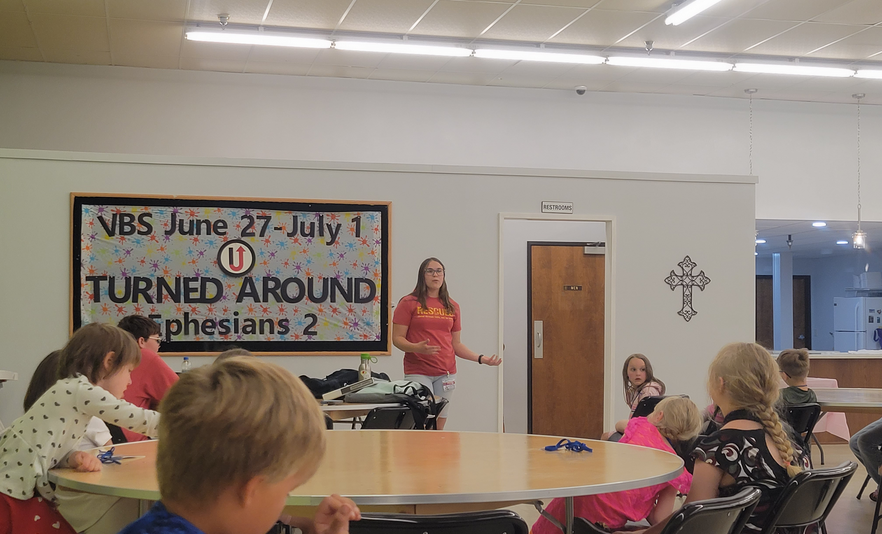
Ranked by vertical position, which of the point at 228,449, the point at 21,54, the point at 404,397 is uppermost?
the point at 21,54

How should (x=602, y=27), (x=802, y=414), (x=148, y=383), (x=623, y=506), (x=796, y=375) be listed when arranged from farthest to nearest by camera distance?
(x=602, y=27) < (x=796, y=375) < (x=802, y=414) < (x=148, y=383) < (x=623, y=506)

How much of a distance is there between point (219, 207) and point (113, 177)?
0.81 metres

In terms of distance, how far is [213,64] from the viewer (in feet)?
28.8

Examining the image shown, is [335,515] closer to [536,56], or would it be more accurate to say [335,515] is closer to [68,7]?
[68,7]

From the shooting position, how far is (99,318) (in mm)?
6191

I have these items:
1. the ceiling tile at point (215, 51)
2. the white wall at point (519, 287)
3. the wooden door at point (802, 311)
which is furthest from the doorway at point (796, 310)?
the ceiling tile at point (215, 51)

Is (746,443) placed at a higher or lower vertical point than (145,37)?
lower

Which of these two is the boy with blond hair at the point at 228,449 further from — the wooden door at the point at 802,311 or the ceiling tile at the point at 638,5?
the wooden door at the point at 802,311

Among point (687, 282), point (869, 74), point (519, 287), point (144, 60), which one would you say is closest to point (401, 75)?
point (144, 60)

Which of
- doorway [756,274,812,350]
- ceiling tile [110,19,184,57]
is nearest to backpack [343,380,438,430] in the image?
ceiling tile [110,19,184,57]

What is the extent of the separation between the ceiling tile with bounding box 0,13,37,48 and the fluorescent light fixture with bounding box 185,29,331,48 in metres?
1.41

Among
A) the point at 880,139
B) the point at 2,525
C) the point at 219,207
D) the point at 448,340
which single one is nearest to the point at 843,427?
the point at 448,340

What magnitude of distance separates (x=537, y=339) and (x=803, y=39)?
3977 millimetres

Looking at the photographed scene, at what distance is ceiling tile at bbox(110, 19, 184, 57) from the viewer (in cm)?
752
